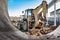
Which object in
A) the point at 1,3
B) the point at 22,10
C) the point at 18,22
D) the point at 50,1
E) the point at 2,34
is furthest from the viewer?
Result: the point at 50,1

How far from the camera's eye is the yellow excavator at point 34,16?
6.23 metres

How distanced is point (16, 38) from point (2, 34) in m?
0.15

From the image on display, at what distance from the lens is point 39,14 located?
6.65 metres

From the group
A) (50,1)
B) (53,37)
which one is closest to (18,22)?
(50,1)

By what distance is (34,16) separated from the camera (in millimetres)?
6488

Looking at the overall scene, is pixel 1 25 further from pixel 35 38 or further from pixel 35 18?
pixel 35 18

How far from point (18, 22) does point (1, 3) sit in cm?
439

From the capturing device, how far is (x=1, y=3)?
1.83 metres

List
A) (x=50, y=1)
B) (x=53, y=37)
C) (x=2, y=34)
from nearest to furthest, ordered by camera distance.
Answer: (x=2, y=34), (x=53, y=37), (x=50, y=1)

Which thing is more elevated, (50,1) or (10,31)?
(50,1)

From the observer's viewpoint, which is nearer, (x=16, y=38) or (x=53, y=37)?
(x=16, y=38)

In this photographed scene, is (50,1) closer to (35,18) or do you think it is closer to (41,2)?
(41,2)

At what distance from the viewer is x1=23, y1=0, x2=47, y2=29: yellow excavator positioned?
6232mm

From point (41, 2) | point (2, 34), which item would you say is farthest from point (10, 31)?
point (41, 2)
